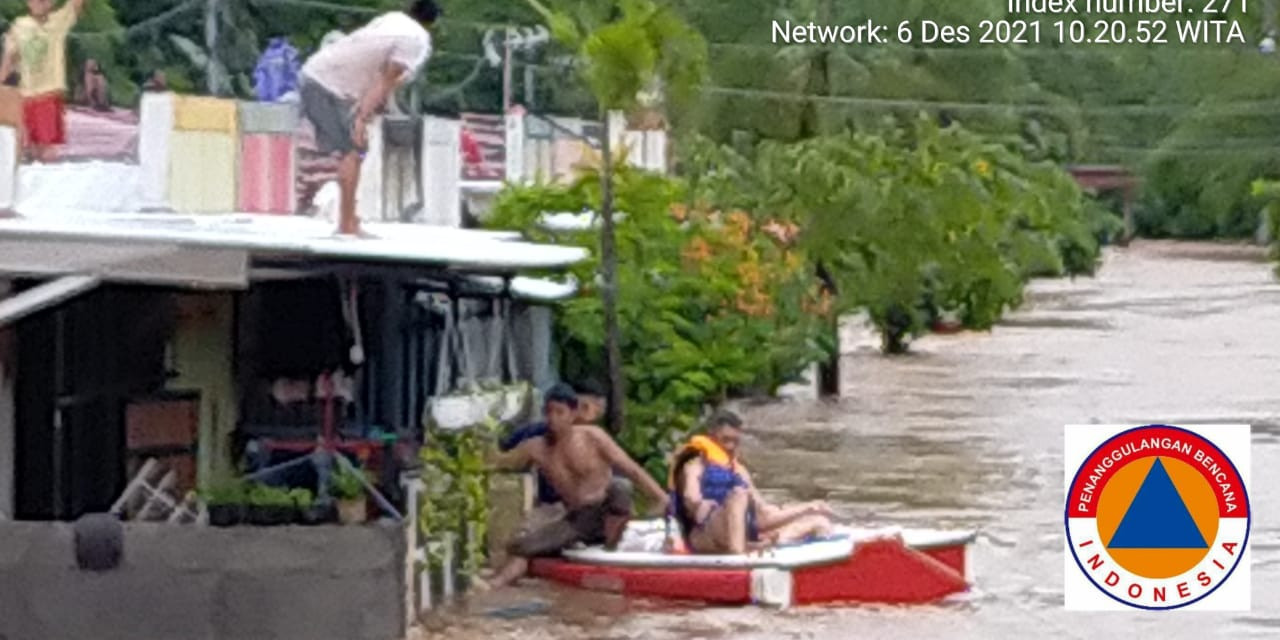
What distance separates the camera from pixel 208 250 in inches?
553

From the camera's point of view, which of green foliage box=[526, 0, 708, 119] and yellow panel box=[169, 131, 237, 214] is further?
green foliage box=[526, 0, 708, 119]

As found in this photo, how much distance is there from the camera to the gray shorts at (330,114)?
15727mm

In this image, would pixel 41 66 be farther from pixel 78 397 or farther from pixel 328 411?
pixel 328 411

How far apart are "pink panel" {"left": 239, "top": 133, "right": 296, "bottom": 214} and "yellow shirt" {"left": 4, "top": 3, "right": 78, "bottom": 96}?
4.38 ft

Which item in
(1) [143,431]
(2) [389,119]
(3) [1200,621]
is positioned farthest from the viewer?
(2) [389,119]

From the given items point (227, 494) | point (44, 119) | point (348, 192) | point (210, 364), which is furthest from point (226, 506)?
point (44, 119)

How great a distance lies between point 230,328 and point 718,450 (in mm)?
2809

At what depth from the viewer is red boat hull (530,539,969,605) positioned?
1686 centimetres

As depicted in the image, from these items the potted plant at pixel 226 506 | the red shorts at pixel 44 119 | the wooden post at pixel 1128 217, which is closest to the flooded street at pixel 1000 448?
the potted plant at pixel 226 506

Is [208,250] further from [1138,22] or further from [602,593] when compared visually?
[1138,22]

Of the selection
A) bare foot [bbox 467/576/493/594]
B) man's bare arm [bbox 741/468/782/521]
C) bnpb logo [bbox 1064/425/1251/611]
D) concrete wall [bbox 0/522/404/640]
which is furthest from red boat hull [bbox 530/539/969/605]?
bnpb logo [bbox 1064/425/1251/611]

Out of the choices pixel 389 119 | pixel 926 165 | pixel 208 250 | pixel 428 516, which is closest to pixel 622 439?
pixel 389 119

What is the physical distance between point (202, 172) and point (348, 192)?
1824mm

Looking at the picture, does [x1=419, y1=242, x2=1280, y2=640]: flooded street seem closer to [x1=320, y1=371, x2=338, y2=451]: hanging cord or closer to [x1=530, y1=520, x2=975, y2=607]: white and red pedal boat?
[x1=530, y1=520, x2=975, y2=607]: white and red pedal boat
